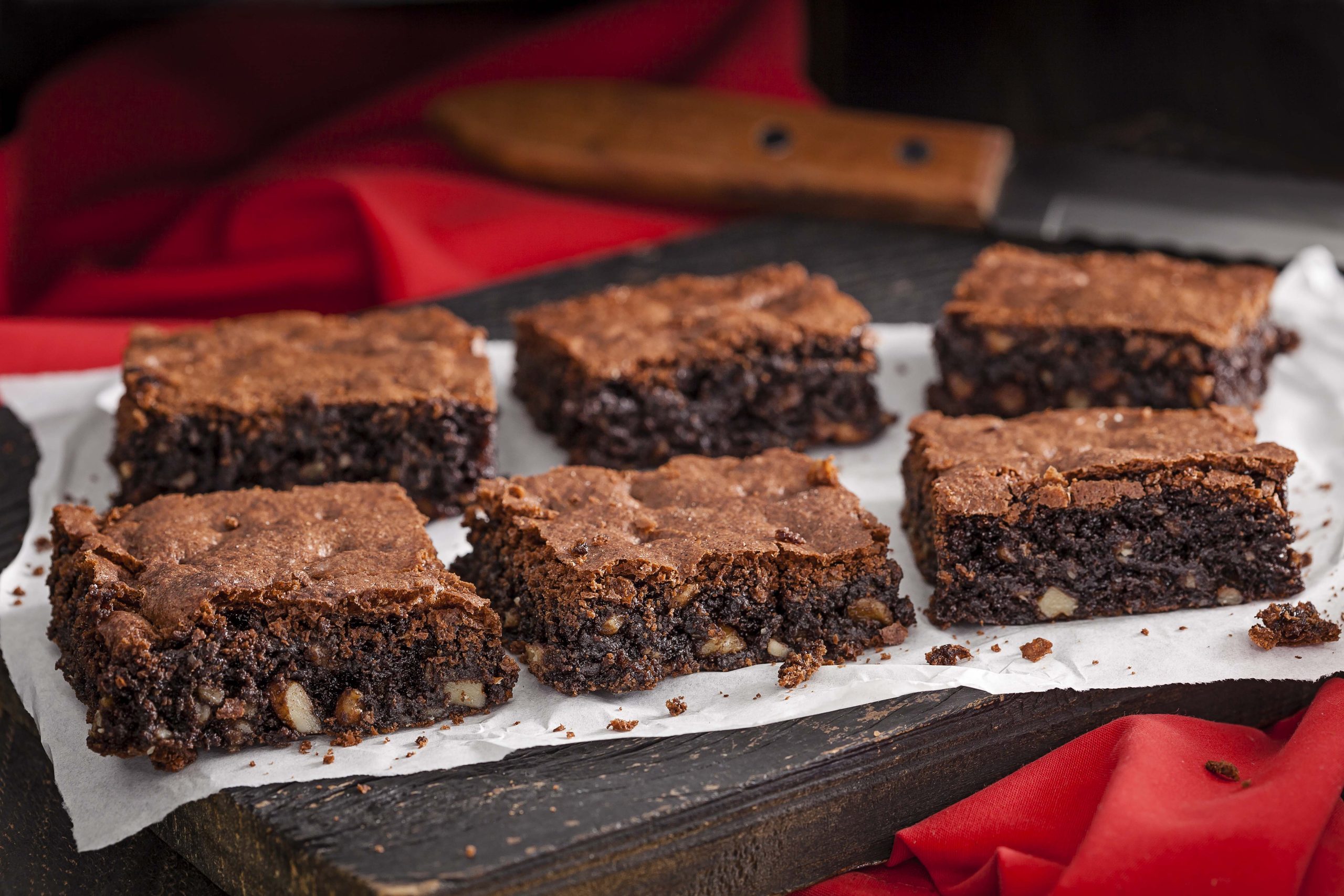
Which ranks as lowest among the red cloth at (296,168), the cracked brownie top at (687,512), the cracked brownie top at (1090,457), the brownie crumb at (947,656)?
the red cloth at (296,168)

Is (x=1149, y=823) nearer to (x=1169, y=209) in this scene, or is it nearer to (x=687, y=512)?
(x=687, y=512)

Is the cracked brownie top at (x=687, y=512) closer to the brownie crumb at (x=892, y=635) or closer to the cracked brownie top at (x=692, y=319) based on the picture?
the brownie crumb at (x=892, y=635)

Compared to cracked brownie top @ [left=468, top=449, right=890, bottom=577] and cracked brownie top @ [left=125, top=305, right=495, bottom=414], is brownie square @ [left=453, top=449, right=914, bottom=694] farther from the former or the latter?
cracked brownie top @ [left=125, top=305, right=495, bottom=414]

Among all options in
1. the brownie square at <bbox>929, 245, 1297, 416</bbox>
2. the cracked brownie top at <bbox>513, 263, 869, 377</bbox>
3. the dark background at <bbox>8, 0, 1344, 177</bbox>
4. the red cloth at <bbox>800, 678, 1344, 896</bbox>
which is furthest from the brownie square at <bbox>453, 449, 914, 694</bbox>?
the dark background at <bbox>8, 0, 1344, 177</bbox>

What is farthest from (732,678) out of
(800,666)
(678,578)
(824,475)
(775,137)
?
(775,137)

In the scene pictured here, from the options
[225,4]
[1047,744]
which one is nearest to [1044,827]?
[1047,744]

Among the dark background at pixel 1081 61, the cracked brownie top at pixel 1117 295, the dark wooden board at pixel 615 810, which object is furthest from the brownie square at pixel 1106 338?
the dark background at pixel 1081 61
